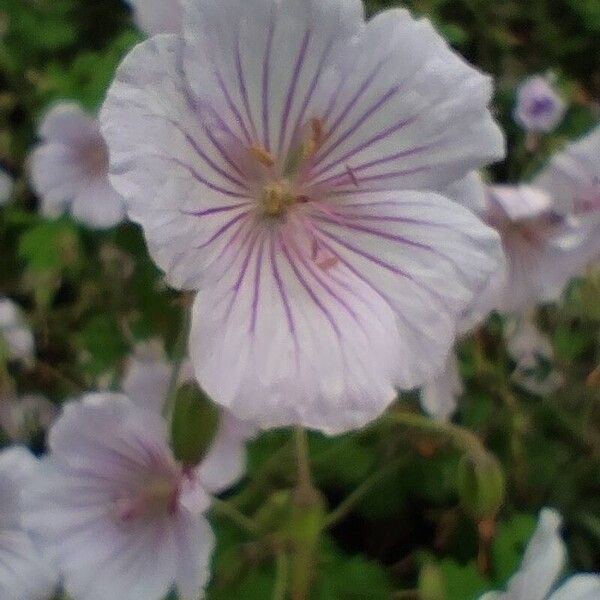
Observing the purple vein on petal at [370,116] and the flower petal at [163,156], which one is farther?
the purple vein on petal at [370,116]

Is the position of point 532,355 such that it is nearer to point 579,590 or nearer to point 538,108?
point 538,108

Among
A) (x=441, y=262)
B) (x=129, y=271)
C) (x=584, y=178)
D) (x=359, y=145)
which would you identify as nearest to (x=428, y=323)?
(x=441, y=262)

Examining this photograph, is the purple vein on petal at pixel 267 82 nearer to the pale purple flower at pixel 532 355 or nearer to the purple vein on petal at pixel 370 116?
the purple vein on petal at pixel 370 116

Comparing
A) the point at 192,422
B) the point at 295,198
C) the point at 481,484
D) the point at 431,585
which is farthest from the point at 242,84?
the point at 431,585

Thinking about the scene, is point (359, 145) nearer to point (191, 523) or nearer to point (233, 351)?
point (233, 351)

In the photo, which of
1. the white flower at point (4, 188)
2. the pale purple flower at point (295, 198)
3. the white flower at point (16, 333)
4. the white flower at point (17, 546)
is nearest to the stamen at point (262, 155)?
the pale purple flower at point (295, 198)

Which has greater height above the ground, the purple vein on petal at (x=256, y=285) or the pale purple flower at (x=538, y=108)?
the purple vein on petal at (x=256, y=285)

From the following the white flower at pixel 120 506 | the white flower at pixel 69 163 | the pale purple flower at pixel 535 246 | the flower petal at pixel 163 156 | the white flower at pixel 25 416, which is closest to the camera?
the flower petal at pixel 163 156
